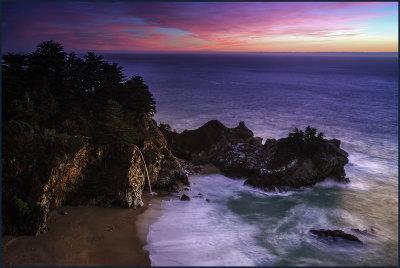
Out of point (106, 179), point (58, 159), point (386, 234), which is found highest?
point (58, 159)

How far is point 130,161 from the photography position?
16391mm

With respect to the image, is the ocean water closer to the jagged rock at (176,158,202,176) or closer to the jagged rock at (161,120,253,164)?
the jagged rock at (176,158,202,176)

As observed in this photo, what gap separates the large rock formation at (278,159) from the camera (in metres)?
21.1

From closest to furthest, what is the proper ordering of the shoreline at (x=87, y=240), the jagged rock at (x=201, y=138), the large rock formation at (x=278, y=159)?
the shoreline at (x=87, y=240) → the large rock formation at (x=278, y=159) → the jagged rock at (x=201, y=138)

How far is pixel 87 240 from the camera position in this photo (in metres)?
13.1

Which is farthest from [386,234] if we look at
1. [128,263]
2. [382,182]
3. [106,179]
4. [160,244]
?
[106,179]

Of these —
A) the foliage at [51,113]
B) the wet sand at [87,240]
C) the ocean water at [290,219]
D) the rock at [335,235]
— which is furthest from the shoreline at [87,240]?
the rock at [335,235]

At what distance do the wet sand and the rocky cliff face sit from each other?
525 millimetres

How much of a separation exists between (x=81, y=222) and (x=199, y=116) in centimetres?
3163

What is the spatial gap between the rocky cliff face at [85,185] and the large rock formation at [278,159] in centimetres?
802

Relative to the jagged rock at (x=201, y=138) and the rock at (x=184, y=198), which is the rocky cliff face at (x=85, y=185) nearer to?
the rock at (x=184, y=198)

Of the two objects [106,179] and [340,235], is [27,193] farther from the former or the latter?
[340,235]

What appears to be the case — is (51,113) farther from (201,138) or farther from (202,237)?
(201,138)

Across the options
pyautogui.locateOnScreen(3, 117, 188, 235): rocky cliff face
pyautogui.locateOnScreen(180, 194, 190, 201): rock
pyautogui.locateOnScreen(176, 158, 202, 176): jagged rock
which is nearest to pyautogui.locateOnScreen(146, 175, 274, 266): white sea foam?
pyautogui.locateOnScreen(180, 194, 190, 201): rock
